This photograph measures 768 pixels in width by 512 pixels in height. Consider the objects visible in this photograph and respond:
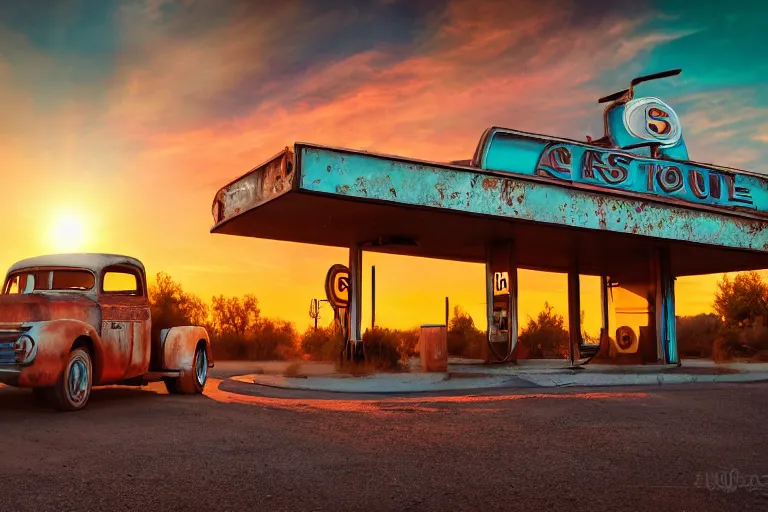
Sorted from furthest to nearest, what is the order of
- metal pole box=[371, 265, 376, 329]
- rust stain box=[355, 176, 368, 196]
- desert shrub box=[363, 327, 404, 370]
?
metal pole box=[371, 265, 376, 329], desert shrub box=[363, 327, 404, 370], rust stain box=[355, 176, 368, 196]

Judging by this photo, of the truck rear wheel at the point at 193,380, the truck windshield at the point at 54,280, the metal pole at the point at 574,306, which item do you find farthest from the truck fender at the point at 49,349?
the metal pole at the point at 574,306

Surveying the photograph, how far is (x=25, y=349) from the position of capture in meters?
8.58

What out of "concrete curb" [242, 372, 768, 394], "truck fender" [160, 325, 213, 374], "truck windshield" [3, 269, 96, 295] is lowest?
"concrete curb" [242, 372, 768, 394]

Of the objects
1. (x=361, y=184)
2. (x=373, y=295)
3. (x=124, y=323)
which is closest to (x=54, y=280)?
(x=124, y=323)

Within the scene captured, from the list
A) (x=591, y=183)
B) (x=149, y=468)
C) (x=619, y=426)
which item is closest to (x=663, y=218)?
(x=591, y=183)

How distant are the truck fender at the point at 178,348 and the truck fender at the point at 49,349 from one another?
2.66 meters

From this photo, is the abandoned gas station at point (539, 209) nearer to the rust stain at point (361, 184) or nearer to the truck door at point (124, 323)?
the rust stain at point (361, 184)

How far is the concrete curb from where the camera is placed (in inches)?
592

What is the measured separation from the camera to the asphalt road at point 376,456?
4914mm

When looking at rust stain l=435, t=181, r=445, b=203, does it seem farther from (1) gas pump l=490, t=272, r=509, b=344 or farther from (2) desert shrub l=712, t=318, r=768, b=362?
(2) desert shrub l=712, t=318, r=768, b=362

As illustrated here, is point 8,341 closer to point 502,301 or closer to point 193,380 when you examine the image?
point 193,380

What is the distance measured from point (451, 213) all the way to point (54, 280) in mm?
8831

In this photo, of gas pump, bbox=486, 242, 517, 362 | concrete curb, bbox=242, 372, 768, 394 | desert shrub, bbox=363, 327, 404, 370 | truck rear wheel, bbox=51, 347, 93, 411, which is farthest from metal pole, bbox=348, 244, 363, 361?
truck rear wheel, bbox=51, 347, 93, 411

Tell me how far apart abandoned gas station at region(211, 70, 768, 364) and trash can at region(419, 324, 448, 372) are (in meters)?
2.74
